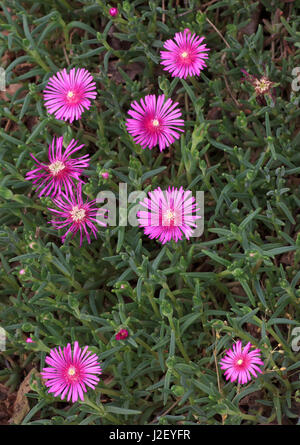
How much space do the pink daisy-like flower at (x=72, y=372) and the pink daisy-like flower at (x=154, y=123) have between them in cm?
65

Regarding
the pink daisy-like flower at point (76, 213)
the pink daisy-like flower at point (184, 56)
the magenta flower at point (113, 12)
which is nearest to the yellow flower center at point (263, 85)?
the pink daisy-like flower at point (184, 56)

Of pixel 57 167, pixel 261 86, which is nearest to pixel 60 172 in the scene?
pixel 57 167

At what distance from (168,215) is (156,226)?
48 millimetres

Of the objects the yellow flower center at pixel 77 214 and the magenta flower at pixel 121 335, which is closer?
the magenta flower at pixel 121 335

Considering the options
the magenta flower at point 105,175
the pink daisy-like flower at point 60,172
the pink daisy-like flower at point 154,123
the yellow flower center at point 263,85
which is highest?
the yellow flower center at point 263,85

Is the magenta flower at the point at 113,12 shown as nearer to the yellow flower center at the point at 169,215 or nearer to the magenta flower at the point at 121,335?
the yellow flower center at the point at 169,215

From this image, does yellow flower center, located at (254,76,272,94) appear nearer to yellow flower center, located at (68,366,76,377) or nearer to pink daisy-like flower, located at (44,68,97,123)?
pink daisy-like flower, located at (44,68,97,123)

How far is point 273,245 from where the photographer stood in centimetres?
177

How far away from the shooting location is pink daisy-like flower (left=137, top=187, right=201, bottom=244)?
1.68m

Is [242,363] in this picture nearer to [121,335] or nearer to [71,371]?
[121,335]

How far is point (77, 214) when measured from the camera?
180cm

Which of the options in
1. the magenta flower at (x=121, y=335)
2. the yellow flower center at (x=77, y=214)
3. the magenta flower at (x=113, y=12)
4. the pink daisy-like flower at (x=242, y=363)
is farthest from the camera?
the magenta flower at (x=113, y=12)

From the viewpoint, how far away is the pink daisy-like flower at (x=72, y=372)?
62.1 inches

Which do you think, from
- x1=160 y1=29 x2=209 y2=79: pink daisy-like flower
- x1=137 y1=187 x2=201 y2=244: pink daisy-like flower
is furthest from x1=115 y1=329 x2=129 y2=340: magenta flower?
x1=160 y1=29 x2=209 y2=79: pink daisy-like flower
